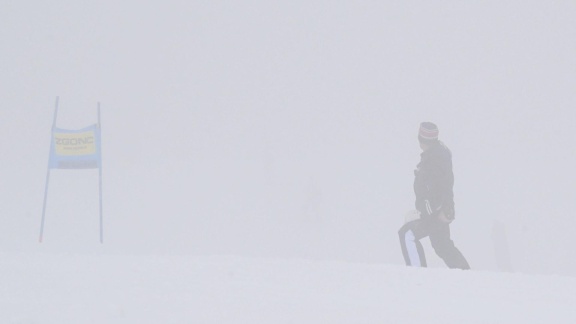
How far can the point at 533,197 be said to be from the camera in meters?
32.5

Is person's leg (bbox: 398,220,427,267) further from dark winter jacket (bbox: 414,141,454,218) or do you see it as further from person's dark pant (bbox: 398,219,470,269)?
dark winter jacket (bbox: 414,141,454,218)

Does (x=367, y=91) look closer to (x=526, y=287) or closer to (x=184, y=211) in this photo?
(x=184, y=211)

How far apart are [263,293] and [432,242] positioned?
2207 mm

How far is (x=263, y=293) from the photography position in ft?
12.2

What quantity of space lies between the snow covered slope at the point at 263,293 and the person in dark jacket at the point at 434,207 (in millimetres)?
692

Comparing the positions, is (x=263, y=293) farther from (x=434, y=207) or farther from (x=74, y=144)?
(x=74, y=144)

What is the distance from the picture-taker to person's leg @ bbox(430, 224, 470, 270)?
5219 millimetres

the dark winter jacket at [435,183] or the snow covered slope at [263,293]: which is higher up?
the dark winter jacket at [435,183]

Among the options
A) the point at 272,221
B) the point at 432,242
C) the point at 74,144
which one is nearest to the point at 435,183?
the point at 432,242

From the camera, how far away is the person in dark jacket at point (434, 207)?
524 centimetres

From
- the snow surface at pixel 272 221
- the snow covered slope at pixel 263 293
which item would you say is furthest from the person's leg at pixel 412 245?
the snow covered slope at pixel 263 293

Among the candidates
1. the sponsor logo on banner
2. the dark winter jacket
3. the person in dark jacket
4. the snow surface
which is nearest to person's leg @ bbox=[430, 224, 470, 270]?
the person in dark jacket

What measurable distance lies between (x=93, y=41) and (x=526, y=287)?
8252 inches

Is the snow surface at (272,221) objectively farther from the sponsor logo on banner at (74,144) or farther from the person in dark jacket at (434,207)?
the sponsor logo on banner at (74,144)
